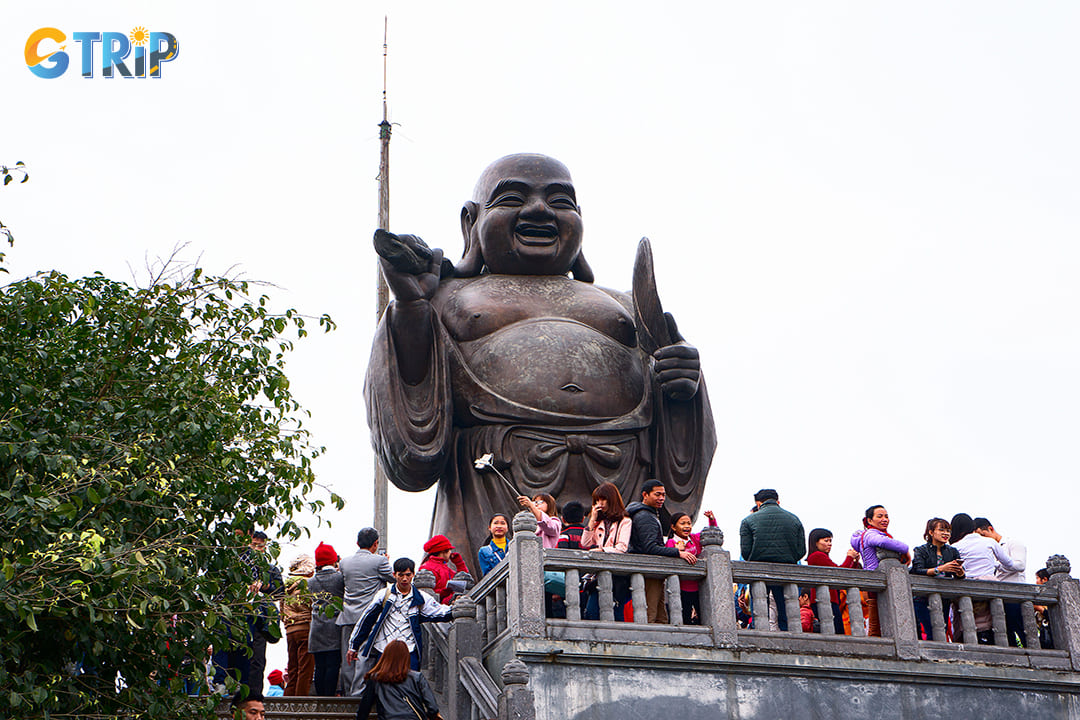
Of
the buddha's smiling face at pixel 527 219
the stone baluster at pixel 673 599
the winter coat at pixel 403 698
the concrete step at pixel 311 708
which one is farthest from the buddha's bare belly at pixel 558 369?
the winter coat at pixel 403 698

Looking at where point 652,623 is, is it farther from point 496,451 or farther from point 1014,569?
point 496,451

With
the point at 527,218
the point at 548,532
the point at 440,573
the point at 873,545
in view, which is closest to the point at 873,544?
the point at 873,545

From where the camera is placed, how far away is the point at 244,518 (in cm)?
1067

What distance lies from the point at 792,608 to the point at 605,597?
5.26ft

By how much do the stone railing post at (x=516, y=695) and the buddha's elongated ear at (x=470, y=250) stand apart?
7.90 m

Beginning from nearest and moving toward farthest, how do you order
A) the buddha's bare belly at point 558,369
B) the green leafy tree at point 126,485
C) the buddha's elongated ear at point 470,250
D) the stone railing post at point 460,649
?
the green leafy tree at point 126,485 < the stone railing post at point 460,649 < the buddha's bare belly at point 558,369 < the buddha's elongated ear at point 470,250

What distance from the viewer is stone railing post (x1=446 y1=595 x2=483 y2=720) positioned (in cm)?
1155

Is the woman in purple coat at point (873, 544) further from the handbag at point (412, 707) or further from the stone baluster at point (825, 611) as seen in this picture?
the handbag at point (412, 707)

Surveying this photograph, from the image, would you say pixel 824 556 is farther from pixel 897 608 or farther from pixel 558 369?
pixel 558 369

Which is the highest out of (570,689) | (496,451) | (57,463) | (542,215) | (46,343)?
(542,215)

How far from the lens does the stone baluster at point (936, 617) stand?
12.7 m

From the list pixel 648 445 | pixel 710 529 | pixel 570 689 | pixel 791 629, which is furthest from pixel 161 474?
pixel 648 445

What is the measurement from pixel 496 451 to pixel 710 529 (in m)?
4.75

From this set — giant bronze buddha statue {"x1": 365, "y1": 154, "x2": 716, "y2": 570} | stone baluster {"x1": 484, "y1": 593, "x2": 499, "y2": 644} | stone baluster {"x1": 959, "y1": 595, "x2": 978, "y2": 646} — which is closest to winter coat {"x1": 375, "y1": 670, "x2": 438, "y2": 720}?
stone baluster {"x1": 484, "y1": 593, "x2": 499, "y2": 644}
